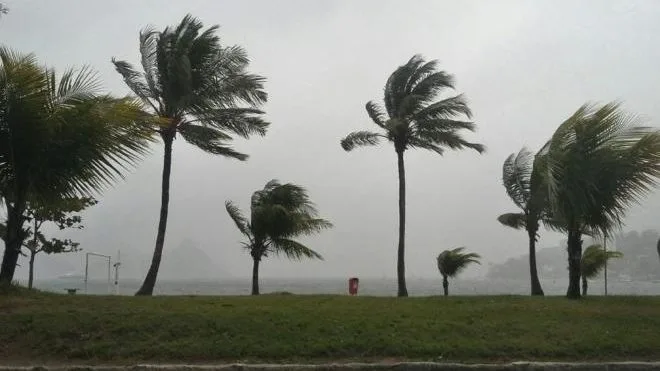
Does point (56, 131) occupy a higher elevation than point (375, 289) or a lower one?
higher

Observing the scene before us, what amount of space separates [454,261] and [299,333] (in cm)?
1414

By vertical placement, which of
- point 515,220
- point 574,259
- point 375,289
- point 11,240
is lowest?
point 375,289

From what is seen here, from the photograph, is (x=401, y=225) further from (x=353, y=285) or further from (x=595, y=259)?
(x=595, y=259)

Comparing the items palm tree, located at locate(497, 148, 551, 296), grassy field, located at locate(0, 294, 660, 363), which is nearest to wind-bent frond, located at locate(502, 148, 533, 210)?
palm tree, located at locate(497, 148, 551, 296)

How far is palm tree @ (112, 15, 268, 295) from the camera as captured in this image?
62.1ft

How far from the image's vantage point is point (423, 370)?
9289 mm

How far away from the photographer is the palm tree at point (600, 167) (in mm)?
16156

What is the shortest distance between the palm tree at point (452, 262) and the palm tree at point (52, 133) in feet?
46.4

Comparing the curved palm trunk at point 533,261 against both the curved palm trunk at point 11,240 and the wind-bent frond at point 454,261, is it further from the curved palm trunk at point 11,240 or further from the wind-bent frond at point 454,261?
the curved palm trunk at point 11,240

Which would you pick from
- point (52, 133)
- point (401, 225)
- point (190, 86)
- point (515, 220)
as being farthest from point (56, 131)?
point (515, 220)

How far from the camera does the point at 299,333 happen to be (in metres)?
10.5

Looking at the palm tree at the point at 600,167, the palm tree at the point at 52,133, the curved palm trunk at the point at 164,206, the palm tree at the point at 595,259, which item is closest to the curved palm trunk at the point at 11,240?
the palm tree at the point at 52,133

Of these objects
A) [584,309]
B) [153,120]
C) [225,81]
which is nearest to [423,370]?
[584,309]

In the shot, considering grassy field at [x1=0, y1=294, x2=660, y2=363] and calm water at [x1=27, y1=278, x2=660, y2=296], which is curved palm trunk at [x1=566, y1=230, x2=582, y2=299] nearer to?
grassy field at [x1=0, y1=294, x2=660, y2=363]
